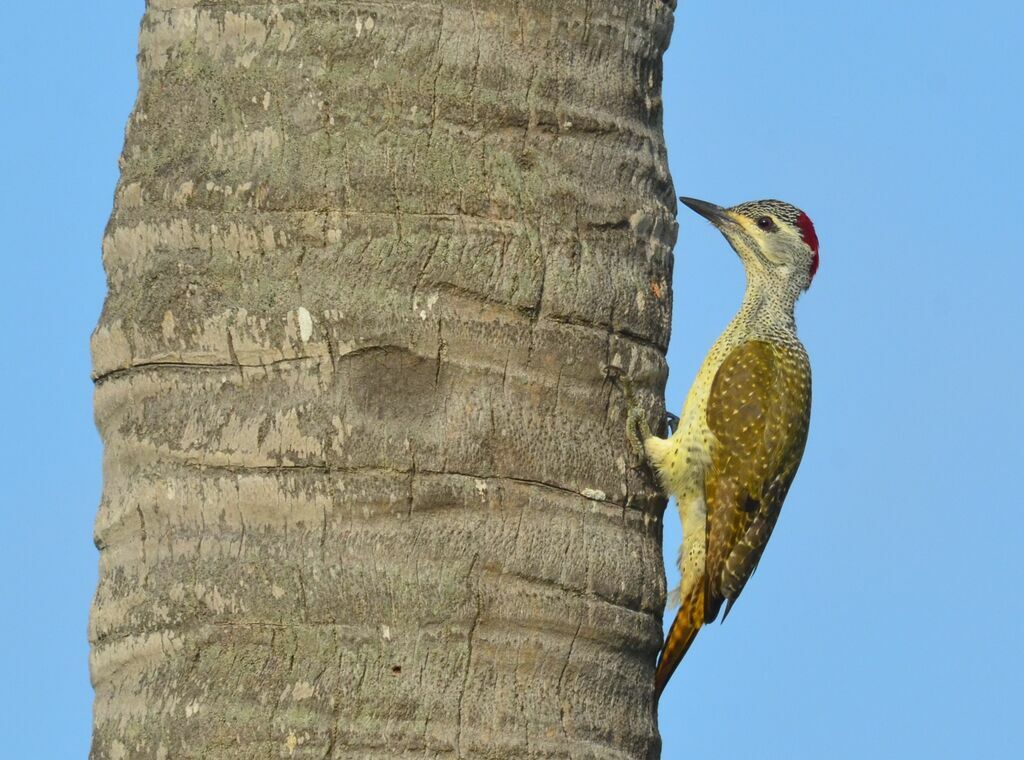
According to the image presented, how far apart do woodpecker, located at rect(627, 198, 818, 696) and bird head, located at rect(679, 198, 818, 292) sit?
245 millimetres

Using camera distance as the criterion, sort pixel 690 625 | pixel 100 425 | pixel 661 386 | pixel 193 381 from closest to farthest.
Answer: pixel 193 381
pixel 100 425
pixel 661 386
pixel 690 625

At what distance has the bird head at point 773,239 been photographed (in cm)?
638

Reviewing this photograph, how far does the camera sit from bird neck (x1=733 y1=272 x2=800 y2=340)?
Result: 19.9 feet

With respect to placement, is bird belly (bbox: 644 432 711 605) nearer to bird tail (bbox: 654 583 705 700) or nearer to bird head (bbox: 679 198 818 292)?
bird tail (bbox: 654 583 705 700)

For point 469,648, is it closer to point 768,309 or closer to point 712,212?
point 768,309

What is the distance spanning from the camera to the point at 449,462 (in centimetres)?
304

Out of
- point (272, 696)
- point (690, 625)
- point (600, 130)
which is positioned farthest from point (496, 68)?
point (690, 625)

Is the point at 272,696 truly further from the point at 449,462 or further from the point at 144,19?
the point at 144,19

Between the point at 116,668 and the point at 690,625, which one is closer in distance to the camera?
the point at 116,668

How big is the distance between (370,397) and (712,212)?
3.77 meters

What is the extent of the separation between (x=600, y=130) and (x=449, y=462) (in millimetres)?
943

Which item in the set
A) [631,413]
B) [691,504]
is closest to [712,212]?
[691,504]

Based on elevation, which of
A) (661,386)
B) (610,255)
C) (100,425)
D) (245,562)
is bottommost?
(245,562)

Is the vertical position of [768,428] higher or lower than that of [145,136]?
lower
